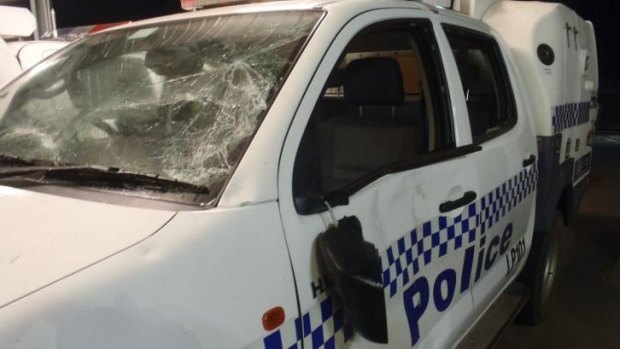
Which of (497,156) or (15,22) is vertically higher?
(15,22)

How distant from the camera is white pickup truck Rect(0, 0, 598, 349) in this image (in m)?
1.11

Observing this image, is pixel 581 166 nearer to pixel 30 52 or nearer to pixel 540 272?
pixel 540 272

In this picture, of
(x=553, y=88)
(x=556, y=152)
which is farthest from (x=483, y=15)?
(x=556, y=152)

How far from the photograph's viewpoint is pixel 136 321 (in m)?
1.04

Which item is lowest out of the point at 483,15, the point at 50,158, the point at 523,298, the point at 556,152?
the point at 523,298

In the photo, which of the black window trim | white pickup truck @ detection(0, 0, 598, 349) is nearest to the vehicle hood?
white pickup truck @ detection(0, 0, 598, 349)

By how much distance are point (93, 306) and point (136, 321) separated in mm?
81

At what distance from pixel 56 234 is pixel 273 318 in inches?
19.8

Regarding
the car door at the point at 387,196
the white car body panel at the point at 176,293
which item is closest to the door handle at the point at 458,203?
the car door at the point at 387,196

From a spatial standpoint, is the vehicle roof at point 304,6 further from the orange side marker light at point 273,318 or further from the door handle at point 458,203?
the orange side marker light at point 273,318

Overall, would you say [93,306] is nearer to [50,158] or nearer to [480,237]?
[50,158]

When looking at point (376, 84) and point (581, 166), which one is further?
point (581, 166)

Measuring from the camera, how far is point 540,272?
342 centimetres

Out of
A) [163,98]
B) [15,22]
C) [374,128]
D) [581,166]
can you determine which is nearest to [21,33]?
[15,22]
